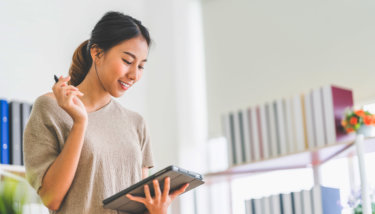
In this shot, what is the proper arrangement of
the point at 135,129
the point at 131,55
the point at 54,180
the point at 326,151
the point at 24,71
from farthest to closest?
the point at 24,71 → the point at 326,151 → the point at 135,129 → the point at 131,55 → the point at 54,180

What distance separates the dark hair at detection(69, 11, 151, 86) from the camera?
1.32m

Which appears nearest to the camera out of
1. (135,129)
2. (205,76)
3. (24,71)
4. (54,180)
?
(54,180)

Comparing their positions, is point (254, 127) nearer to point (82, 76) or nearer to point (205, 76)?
point (205, 76)

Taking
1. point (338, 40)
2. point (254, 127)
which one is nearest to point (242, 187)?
point (254, 127)

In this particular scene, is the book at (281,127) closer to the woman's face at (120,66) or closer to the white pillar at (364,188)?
the white pillar at (364,188)

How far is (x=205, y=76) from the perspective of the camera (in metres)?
3.68

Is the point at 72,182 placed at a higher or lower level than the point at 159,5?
lower

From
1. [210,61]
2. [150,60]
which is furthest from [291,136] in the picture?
[150,60]

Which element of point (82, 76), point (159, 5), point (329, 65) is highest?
point (159, 5)

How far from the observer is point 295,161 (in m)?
2.95

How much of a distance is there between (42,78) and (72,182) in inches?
74.7

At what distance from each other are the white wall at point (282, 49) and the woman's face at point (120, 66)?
183 cm

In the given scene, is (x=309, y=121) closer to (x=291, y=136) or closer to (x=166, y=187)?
(x=291, y=136)

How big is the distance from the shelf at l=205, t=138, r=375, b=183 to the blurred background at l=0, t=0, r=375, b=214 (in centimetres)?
7
